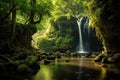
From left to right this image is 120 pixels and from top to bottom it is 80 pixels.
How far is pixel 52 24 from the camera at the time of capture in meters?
65.9

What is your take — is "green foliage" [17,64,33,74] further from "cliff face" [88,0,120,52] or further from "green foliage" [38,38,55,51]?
"green foliage" [38,38,55,51]

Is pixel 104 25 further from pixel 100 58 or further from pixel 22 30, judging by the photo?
pixel 22 30

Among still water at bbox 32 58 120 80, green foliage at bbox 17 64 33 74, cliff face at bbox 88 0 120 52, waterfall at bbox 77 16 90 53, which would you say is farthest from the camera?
waterfall at bbox 77 16 90 53

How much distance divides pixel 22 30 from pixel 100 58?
14508 millimetres

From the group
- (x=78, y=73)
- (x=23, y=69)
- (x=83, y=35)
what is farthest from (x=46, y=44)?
(x=78, y=73)

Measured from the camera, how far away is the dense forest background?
2786 cm

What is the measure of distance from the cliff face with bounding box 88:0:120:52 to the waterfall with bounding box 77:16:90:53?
24432 mm

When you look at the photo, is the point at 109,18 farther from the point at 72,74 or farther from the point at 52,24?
the point at 52,24

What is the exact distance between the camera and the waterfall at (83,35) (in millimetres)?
58719

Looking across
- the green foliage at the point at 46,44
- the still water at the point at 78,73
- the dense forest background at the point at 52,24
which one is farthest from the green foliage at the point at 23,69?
the green foliage at the point at 46,44

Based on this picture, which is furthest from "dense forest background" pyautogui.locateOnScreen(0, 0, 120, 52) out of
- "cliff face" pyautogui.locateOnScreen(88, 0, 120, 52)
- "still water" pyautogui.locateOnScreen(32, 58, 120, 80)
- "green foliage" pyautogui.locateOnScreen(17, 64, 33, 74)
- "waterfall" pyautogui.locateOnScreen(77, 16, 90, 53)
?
"green foliage" pyautogui.locateOnScreen(17, 64, 33, 74)

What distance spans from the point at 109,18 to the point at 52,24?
3974 centimetres

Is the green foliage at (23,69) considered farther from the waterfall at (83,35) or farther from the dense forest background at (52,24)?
the waterfall at (83,35)

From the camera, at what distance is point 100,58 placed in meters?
33.2
